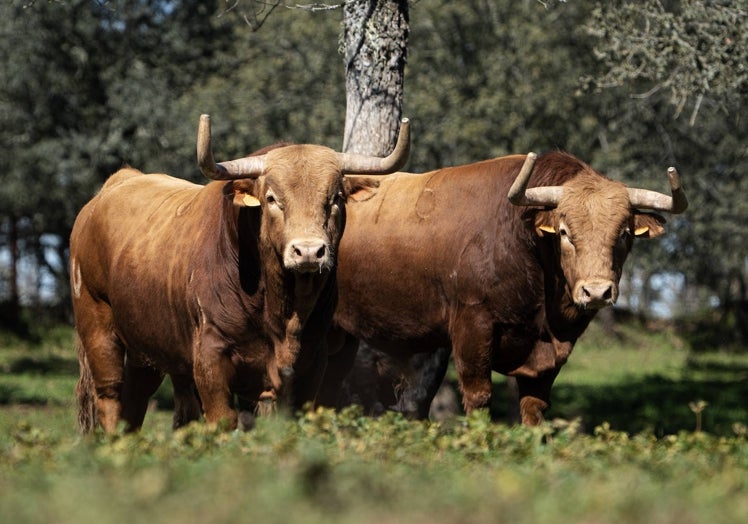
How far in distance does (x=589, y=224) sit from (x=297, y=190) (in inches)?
89.6

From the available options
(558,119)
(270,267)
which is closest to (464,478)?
(270,267)

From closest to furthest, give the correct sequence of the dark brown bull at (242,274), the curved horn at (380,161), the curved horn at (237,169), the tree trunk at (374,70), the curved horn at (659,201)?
the dark brown bull at (242,274) → the curved horn at (237,169) → the curved horn at (380,161) → the curved horn at (659,201) → the tree trunk at (374,70)

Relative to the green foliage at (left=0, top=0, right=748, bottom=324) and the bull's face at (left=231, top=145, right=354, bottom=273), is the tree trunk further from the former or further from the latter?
the green foliage at (left=0, top=0, right=748, bottom=324)

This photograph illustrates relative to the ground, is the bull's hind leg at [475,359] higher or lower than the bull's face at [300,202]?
lower

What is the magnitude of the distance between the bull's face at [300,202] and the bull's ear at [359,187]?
0.48 ft

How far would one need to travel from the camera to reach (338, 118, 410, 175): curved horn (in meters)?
8.05

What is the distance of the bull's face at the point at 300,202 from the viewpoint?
290 inches

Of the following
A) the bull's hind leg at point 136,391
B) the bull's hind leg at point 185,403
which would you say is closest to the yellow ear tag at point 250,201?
the bull's hind leg at point 185,403

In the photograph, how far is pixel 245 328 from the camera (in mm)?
7914

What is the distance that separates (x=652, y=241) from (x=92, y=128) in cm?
1176

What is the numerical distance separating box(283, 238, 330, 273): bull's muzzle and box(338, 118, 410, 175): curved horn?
91cm

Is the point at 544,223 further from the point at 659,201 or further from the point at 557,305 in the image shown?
the point at 659,201

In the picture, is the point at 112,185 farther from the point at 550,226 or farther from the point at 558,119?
the point at 558,119

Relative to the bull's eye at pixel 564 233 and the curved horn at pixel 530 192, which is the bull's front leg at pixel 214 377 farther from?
the bull's eye at pixel 564 233
